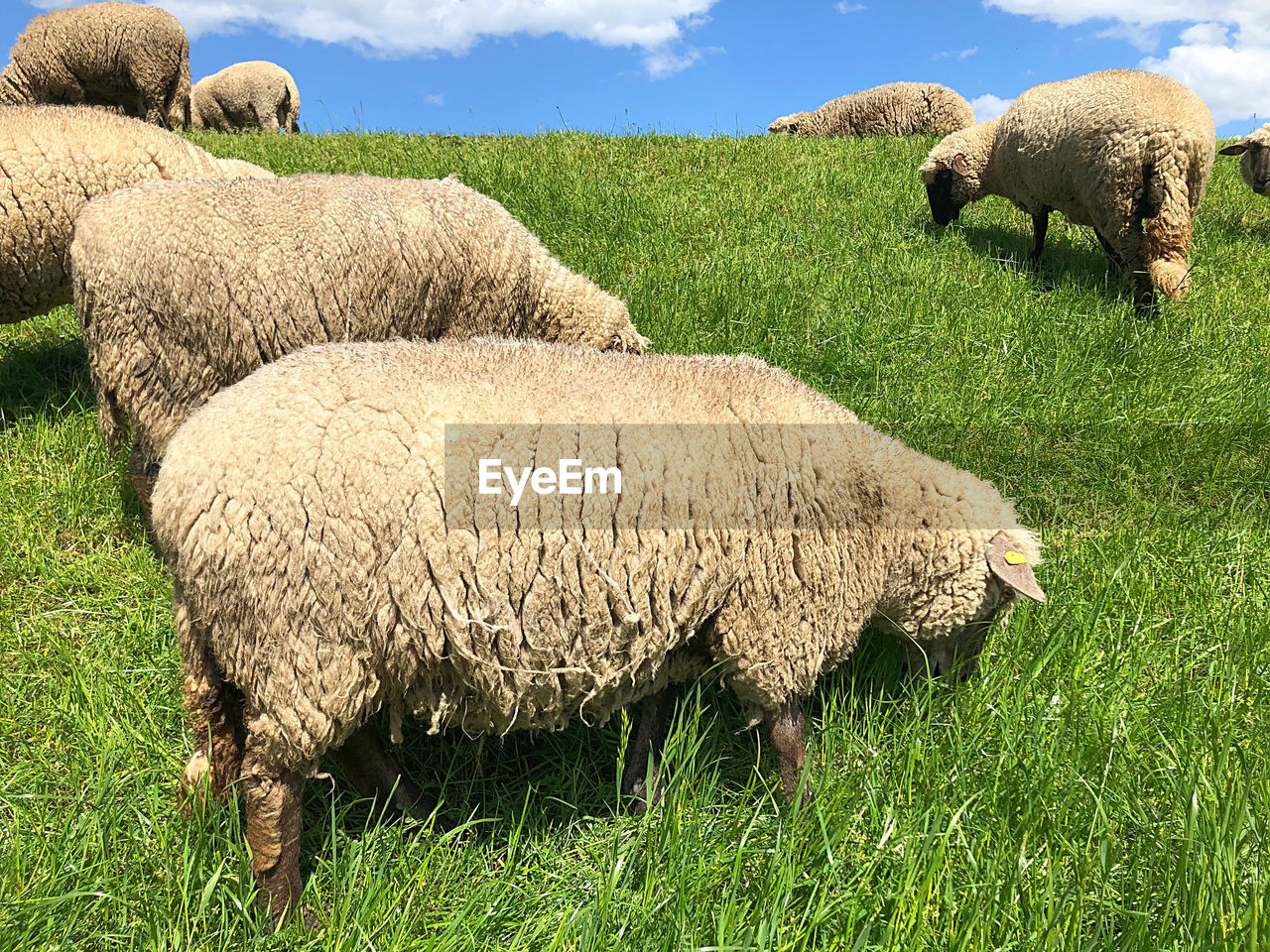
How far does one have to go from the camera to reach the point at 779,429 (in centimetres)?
238

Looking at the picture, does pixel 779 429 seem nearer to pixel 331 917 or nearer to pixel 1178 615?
pixel 331 917

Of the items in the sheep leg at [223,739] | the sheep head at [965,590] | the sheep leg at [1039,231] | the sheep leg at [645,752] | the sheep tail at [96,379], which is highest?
the sheep leg at [1039,231]

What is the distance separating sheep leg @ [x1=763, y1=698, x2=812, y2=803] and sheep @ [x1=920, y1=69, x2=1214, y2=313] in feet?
17.5

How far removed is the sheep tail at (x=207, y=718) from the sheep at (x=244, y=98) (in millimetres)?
19255

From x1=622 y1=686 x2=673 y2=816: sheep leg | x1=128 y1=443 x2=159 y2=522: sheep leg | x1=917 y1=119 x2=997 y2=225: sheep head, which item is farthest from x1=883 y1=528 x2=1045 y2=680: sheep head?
x1=917 y1=119 x2=997 y2=225: sheep head

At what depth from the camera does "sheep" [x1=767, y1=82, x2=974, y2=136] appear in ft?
44.5

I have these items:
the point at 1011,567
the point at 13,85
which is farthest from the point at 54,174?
the point at 13,85

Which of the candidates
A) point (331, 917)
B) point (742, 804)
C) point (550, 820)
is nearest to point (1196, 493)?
point (742, 804)

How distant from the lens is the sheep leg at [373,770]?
7.70ft

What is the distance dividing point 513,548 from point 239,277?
6.77 ft

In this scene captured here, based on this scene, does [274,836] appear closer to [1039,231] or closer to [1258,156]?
[1039,231]

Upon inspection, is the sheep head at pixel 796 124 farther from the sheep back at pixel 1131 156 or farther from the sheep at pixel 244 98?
the sheep at pixel 244 98

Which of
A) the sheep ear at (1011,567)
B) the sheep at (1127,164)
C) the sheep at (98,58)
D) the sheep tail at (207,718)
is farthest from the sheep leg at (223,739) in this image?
the sheep at (98,58)

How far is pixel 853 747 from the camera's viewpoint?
2414mm
